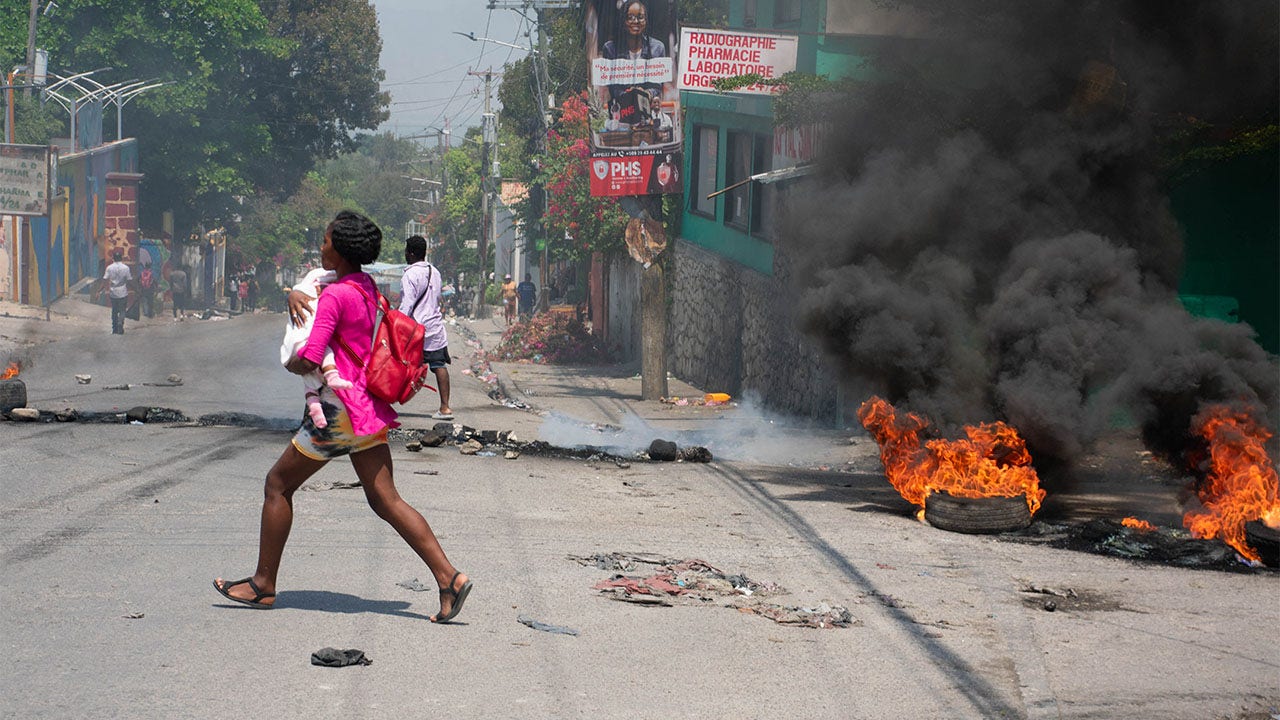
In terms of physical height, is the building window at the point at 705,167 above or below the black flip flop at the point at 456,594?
above

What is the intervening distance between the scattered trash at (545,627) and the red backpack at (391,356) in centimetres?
112

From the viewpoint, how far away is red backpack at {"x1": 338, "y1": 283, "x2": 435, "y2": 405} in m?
5.43

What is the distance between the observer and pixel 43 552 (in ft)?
21.7

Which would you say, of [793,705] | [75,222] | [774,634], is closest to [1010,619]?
[774,634]

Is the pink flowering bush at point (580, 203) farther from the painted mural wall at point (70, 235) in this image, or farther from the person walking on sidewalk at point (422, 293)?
the person walking on sidewalk at point (422, 293)

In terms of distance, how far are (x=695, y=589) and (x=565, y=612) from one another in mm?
843

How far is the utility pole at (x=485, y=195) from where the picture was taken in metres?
52.8

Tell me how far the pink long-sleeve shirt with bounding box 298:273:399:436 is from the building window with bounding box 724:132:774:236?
14630 millimetres

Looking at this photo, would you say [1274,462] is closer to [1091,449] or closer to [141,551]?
[1091,449]

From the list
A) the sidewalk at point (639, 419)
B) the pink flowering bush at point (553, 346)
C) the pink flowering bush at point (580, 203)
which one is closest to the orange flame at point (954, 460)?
the sidewalk at point (639, 419)

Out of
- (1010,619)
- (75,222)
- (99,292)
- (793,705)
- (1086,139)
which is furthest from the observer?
(75,222)

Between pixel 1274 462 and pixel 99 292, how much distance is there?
36.6 m

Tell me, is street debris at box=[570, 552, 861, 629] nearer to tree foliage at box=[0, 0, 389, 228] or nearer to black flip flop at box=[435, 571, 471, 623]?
black flip flop at box=[435, 571, 471, 623]

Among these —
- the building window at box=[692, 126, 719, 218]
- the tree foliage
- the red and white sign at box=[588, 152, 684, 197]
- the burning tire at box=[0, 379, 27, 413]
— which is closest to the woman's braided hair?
the burning tire at box=[0, 379, 27, 413]
